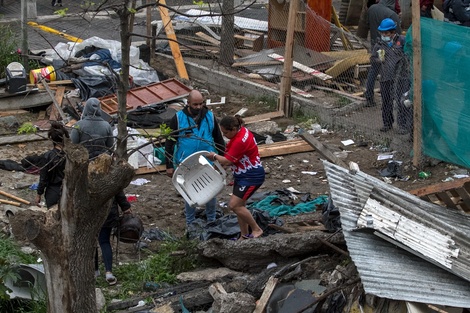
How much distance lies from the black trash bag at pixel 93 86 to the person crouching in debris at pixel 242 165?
19.6ft

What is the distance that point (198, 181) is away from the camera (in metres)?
9.10

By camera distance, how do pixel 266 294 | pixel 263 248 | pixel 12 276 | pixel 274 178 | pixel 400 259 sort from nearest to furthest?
pixel 400 259
pixel 266 294
pixel 12 276
pixel 263 248
pixel 274 178

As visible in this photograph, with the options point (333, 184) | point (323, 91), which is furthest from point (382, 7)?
point (333, 184)

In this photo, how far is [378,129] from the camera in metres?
12.1

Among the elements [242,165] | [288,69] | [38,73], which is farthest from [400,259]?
[38,73]

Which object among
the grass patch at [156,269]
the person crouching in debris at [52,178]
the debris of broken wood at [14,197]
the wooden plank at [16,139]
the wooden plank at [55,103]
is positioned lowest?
the wooden plank at [16,139]

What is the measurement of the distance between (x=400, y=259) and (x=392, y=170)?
434 centimetres

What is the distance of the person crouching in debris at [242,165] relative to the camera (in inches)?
335

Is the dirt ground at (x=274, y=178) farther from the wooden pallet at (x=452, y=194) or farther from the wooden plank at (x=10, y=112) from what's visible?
the wooden pallet at (x=452, y=194)

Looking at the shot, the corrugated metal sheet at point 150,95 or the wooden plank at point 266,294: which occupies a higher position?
the wooden plank at point 266,294

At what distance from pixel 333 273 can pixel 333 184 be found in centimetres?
87

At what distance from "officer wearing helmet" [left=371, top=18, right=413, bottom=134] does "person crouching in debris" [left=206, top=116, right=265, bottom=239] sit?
3.35m

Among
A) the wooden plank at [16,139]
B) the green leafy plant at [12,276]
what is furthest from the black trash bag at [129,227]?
the wooden plank at [16,139]

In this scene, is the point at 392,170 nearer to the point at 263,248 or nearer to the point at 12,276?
the point at 263,248
